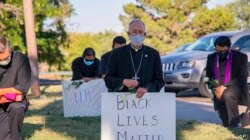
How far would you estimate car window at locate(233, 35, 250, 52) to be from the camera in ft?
51.6

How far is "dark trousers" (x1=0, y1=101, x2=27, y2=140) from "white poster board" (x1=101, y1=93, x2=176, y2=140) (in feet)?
4.78

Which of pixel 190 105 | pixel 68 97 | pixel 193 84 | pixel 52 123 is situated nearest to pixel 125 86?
pixel 52 123

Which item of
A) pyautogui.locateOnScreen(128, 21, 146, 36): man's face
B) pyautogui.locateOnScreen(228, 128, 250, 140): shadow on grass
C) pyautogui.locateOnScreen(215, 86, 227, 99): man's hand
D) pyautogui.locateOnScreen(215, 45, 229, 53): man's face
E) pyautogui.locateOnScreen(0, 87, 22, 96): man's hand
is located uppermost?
pyautogui.locateOnScreen(128, 21, 146, 36): man's face

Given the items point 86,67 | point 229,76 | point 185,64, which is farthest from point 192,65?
point 229,76

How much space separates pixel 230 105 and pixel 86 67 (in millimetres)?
3885

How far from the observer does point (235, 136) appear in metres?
8.41

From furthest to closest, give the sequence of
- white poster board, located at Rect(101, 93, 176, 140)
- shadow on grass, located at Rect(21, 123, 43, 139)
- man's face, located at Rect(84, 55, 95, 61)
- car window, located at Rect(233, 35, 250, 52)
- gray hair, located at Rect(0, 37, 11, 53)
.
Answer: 1. car window, located at Rect(233, 35, 250, 52)
2. man's face, located at Rect(84, 55, 95, 61)
3. shadow on grass, located at Rect(21, 123, 43, 139)
4. gray hair, located at Rect(0, 37, 11, 53)
5. white poster board, located at Rect(101, 93, 176, 140)

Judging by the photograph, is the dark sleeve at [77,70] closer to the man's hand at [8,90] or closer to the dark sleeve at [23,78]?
the dark sleeve at [23,78]

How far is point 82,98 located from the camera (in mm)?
11859

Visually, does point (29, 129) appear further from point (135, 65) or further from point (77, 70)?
point (135, 65)

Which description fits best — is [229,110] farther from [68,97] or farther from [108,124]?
[68,97]

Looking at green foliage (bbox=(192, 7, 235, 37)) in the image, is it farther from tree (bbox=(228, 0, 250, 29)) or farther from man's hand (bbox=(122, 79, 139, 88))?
man's hand (bbox=(122, 79, 139, 88))

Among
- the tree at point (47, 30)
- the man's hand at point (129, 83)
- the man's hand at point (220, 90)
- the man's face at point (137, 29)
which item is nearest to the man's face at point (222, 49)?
the man's hand at point (220, 90)

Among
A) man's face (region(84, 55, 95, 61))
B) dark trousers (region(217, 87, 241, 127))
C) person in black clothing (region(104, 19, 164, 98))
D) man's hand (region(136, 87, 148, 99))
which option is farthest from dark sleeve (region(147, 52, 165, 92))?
man's face (region(84, 55, 95, 61))
